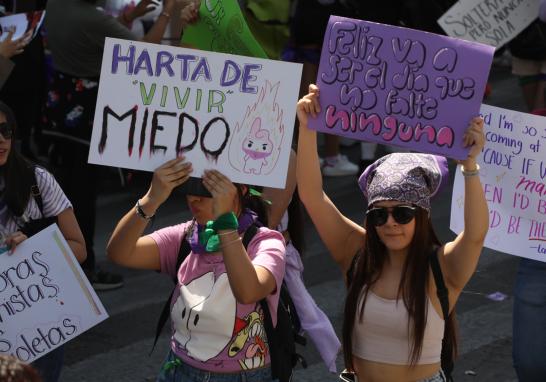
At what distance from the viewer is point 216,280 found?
4098 millimetres

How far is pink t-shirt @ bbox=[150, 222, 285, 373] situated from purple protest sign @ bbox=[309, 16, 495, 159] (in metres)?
0.57

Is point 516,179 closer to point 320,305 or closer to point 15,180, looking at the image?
point 15,180

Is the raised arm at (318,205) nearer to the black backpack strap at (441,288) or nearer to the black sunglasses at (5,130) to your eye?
the black backpack strap at (441,288)

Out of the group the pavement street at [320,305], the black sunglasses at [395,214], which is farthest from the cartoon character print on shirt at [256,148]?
the pavement street at [320,305]

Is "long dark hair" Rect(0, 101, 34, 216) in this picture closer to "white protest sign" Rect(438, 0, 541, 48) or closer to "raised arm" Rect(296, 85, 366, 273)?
"raised arm" Rect(296, 85, 366, 273)

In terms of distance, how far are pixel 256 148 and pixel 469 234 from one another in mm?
795

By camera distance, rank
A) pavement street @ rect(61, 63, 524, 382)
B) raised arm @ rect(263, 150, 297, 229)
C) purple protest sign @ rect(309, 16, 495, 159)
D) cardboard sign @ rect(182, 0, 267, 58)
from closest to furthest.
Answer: purple protest sign @ rect(309, 16, 495, 159), cardboard sign @ rect(182, 0, 267, 58), raised arm @ rect(263, 150, 297, 229), pavement street @ rect(61, 63, 524, 382)

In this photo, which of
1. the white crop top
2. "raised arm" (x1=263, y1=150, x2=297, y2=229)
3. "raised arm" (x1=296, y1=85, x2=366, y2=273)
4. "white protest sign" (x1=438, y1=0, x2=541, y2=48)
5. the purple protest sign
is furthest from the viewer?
"white protest sign" (x1=438, y1=0, x2=541, y2=48)

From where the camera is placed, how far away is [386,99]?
4.32 metres

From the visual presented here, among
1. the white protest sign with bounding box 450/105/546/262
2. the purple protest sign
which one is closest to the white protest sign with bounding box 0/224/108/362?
the purple protest sign

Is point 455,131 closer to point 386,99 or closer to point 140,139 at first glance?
point 386,99

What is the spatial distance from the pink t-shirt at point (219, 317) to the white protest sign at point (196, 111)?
275 mm

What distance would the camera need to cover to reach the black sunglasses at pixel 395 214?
4.04m

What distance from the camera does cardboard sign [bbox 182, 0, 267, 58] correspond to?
4.69 metres
